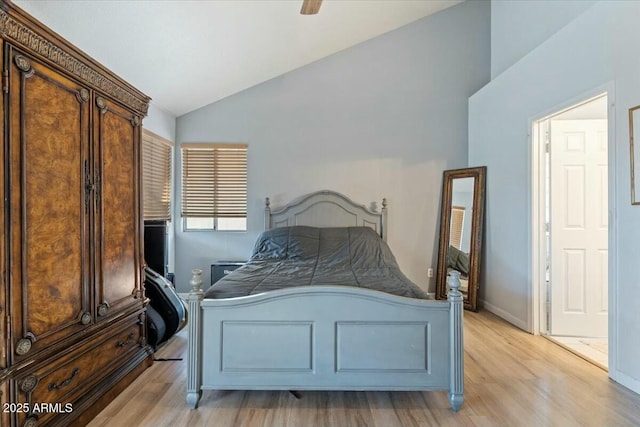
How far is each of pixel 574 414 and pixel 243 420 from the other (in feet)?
6.24

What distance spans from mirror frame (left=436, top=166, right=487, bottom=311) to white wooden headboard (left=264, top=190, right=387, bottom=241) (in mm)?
750

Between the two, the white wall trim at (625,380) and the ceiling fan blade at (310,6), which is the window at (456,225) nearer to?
the white wall trim at (625,380)

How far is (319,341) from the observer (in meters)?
1.93

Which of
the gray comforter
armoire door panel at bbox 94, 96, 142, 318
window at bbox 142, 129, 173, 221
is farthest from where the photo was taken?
window at bbox 142, 129, 173, 221

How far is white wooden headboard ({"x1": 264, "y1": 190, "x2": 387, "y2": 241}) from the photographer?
4055 mm

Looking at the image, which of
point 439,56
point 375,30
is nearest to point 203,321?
point 375,30

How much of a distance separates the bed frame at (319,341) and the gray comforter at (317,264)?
0.18 meters

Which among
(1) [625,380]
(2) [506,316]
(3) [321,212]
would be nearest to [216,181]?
(3) [321,212]

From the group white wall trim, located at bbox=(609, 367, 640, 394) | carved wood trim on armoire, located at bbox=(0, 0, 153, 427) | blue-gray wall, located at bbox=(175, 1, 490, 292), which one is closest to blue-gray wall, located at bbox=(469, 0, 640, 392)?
white wall trim, located at bbox=(609, 367, 640, 394)

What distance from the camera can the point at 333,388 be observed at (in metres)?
1.92

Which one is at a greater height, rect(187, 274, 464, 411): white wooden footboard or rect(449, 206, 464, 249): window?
rect(449, 206, 464, 249): window

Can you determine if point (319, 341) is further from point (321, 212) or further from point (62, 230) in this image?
point (321, 212)

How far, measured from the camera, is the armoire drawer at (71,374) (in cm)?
147

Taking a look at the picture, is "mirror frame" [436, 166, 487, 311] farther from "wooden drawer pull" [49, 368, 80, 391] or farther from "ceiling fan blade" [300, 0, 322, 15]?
"wooden drawer pull" [49, 368, 80, 391]
